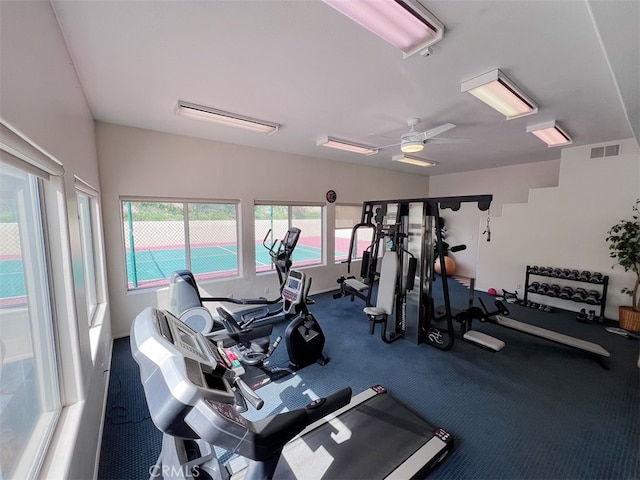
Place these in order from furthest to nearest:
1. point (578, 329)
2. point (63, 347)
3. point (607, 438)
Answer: point (578, 329)
point (607, 438)
point (63, 347)

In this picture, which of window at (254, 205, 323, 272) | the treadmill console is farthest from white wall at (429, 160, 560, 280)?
the treadmill console

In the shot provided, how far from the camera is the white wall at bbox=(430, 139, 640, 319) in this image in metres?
3.83

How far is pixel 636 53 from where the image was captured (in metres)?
1.46

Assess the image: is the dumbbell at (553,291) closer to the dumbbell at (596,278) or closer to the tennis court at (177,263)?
the dumbbell at (596,278)

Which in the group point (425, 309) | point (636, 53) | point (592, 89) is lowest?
point (425, 309)

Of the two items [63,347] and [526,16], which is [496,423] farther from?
[63,347]

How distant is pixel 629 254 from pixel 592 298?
87 cm

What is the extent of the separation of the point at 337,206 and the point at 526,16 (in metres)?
4.28

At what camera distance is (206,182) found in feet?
12.4

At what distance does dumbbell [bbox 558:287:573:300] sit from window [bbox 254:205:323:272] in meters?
4.27

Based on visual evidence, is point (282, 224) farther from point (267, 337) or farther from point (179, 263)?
point (267, 337)

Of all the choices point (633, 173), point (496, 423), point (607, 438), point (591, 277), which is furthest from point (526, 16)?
point (591, 277)

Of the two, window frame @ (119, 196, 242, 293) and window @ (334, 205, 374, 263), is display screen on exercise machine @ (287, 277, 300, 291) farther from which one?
window @ (334, 205, 374, 263)

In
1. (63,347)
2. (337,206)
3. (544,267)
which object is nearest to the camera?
(63,347)
